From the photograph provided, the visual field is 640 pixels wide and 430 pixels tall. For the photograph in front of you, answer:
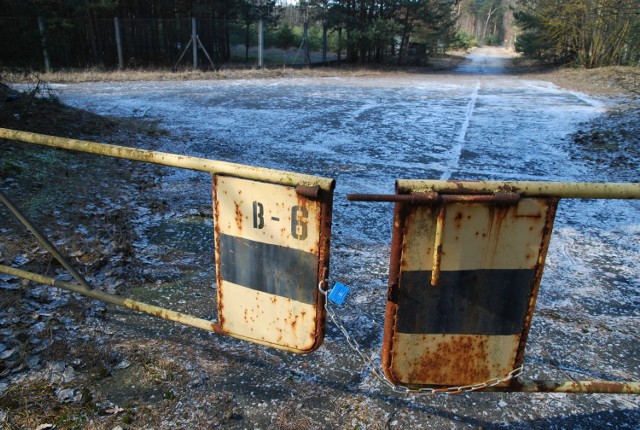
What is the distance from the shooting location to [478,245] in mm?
1757

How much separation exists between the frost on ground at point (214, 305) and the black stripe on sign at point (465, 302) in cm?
80

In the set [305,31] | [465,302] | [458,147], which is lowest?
[458,147]

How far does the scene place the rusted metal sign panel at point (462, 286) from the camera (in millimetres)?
1716

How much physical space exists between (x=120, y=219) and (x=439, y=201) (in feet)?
12.9

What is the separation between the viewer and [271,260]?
6.58 ft

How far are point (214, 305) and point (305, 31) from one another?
76.8 feet

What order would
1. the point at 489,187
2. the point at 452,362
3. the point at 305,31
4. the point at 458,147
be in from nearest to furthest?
the point at 489,187, the point at 452,362, the point at 458,147, the point at 305,31

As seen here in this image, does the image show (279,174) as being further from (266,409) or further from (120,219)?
(120,219)

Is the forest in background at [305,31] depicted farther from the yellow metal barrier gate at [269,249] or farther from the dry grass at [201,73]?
the yellow metal barrier gate at [269,249]

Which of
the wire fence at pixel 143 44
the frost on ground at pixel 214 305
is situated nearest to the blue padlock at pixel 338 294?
the frost on ground at pixel 214 305

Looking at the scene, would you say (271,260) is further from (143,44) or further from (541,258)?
(143,44)

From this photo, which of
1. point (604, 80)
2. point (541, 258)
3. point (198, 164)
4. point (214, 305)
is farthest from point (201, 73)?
point (541, 258)

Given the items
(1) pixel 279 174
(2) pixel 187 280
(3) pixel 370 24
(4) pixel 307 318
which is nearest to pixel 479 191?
(1) pixel 279 174

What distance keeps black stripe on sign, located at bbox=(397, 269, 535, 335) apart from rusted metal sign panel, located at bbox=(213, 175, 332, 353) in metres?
0.37
